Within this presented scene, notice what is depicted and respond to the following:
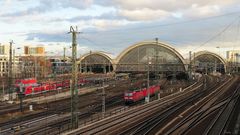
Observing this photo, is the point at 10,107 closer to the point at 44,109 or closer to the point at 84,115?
the point at 44,109

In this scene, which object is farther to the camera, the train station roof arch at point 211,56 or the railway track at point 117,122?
the train station roof arch at point 211,56

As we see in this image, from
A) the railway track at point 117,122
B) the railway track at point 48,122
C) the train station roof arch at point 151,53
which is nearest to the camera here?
the railway track at point 117,122

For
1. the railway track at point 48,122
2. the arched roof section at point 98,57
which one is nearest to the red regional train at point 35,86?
the railway track at point 48,122

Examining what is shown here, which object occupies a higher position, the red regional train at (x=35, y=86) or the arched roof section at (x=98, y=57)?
the arched roof section at (x=98, y=57)

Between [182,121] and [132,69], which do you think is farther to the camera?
[132,69]

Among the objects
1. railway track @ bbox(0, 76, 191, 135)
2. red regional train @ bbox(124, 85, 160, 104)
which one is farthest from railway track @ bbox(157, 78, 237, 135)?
railway track @ bbox(0, 76, 191, 135)

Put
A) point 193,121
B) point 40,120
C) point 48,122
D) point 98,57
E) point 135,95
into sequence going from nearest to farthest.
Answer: point 193,121 → point 48,122 → point 40,120 → point 135,95 → point 98,57

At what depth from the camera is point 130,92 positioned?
229 ft

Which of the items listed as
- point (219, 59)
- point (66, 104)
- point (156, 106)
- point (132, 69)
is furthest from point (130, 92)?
point (219, 59)

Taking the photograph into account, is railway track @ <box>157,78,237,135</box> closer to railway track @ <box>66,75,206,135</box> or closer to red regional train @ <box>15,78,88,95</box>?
railway track @ <box>66,75,206,135</box>

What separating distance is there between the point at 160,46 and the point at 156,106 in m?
101

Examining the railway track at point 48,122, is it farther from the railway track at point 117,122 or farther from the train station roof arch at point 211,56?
the train station roof arch at point 211,56

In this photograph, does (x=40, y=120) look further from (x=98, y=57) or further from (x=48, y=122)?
(x=98, y=57)

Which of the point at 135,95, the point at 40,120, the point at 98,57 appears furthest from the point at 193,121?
the point at 98,57
